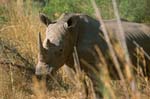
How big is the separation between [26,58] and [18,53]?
0.55 feet

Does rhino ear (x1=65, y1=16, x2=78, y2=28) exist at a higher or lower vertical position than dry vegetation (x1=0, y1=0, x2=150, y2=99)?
higher

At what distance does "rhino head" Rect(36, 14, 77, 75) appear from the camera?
202 inches

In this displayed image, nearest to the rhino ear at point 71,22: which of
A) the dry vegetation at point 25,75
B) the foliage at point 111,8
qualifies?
the dry vegetation at point 25,75

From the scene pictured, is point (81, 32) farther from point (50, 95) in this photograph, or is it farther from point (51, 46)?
point (50, 95)

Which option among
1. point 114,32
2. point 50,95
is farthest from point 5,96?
point 114,32

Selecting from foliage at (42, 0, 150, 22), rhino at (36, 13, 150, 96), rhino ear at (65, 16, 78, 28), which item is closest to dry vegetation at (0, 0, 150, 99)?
rhino at (36, 13, 150, 96)

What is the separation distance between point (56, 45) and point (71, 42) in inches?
8.3

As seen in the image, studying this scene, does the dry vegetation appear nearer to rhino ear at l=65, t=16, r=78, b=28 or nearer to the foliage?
rhino ear at l=65, t=16, r=78, b=28

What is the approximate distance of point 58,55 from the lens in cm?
525

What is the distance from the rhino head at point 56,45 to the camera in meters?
5.12

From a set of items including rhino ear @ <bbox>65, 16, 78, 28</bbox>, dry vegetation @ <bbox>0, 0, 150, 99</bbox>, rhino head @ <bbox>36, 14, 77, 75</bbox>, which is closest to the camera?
rhino head @ <bbox>36, 14, 77, 75</bbox>

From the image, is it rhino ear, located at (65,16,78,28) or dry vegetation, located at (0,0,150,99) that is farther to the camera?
dry vegetation, located at (0,0,150,99)

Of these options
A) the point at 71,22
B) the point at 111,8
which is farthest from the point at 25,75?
the point at 111,8

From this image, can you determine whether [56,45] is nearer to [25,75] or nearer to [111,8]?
[25,75]
